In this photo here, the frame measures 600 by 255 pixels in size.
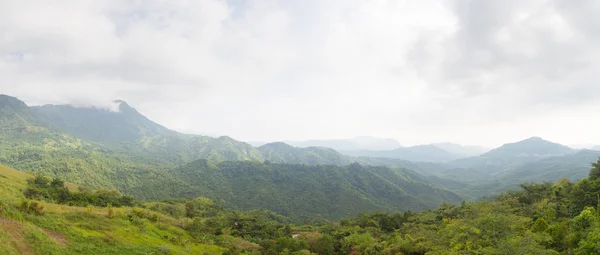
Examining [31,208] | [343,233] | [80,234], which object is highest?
[31,208]

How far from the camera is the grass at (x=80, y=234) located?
1878 centimetres

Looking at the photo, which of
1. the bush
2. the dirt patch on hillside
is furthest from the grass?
the bush

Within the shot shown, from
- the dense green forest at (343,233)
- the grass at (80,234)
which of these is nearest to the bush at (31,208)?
the dense green forest at (343,233)

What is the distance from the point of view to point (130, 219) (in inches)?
1319

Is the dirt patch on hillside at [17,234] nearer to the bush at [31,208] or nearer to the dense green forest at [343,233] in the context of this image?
the dense green forest at [343,233]

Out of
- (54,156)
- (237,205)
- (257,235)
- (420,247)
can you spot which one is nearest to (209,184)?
(237,205)

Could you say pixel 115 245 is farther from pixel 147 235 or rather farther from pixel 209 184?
pixel 209 184

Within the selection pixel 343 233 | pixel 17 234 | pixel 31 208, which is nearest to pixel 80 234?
pixel 31 208

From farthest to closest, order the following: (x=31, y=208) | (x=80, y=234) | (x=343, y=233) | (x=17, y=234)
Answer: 1. (x=343, y=233)
2. (x=80, y=234)
3. (x=31, y=208)
4. (x=17, y=234)

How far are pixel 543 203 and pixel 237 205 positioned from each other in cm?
14285

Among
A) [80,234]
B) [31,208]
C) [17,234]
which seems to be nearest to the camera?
[17,234]

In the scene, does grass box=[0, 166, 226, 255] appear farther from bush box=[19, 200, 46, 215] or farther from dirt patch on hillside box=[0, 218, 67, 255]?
bush box=[19, 200, 46, 215]

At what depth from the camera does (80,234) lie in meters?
23.7

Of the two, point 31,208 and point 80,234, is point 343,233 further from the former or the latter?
point 31,208
